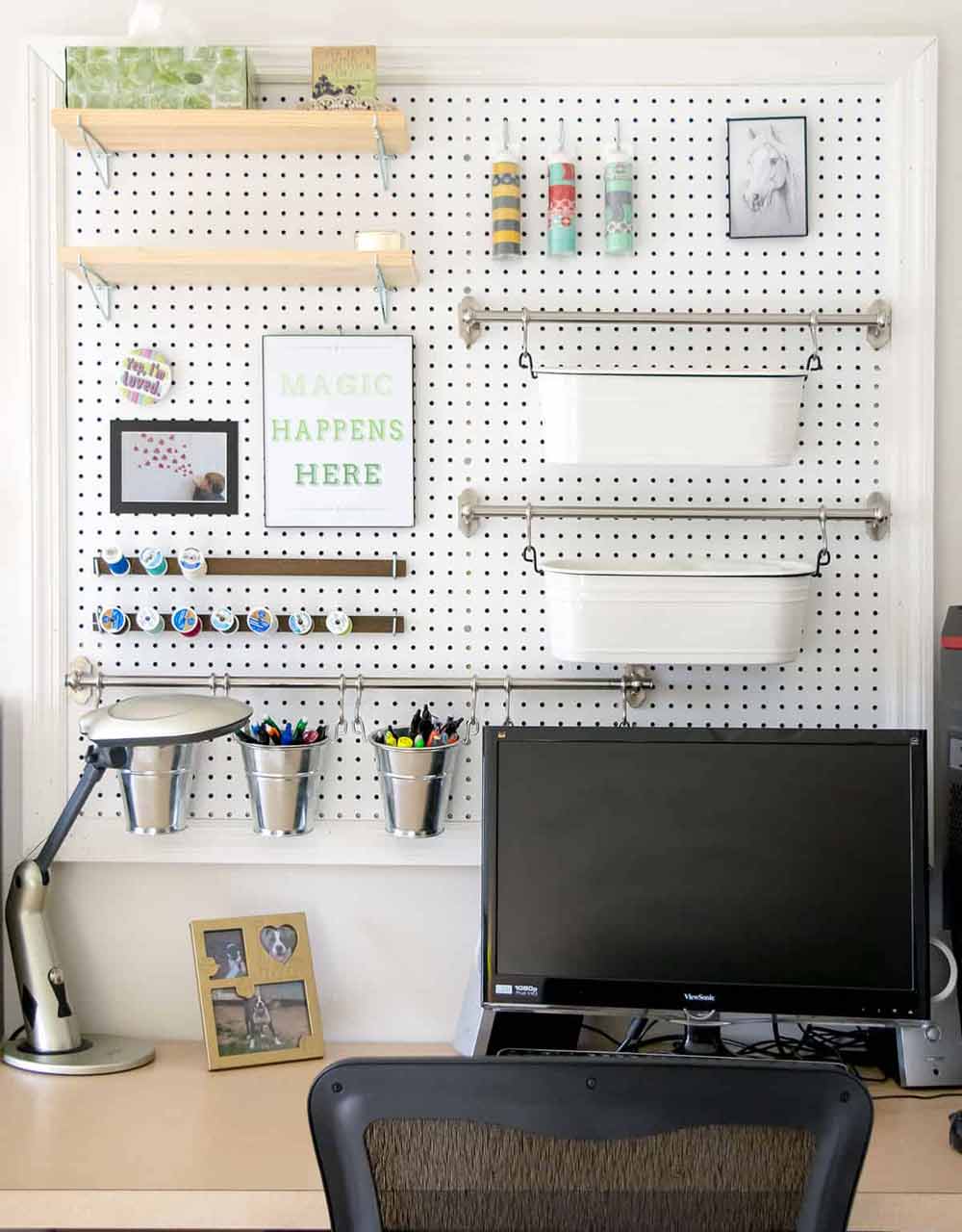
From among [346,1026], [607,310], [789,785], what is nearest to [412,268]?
[607,310]

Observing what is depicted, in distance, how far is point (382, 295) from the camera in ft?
5.39

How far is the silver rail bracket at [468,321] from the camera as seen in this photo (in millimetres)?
1660

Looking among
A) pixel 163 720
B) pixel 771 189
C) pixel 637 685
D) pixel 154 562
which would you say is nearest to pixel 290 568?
pixel 154 562

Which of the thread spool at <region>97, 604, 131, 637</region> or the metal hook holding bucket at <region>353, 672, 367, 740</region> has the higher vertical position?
the thread spool at <region>97, 604, 131, 637</region>

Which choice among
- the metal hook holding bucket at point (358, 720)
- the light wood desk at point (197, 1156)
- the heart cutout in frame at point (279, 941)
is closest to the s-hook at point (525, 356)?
the metal hook holding bucket at point (358, 720)

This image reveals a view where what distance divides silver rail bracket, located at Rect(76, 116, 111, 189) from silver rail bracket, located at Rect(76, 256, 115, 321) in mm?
143

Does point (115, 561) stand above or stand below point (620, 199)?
below

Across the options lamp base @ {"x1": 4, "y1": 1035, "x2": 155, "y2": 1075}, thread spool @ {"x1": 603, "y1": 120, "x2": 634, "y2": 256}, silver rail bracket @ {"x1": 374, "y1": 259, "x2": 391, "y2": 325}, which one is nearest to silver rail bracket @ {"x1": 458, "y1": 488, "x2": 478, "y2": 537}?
silver rail bracket @ {"x1": 374, "y1": 259, "x2": 391, "y2": 325}

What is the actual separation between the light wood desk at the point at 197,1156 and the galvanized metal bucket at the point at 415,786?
0.35 m

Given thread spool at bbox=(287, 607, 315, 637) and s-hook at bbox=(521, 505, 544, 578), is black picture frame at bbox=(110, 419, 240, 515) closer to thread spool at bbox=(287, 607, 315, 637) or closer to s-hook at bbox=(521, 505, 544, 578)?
thread spool at bbox=(287, 607, 315, 637)

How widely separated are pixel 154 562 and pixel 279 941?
1.83 feet

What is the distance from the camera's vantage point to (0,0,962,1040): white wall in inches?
66.1

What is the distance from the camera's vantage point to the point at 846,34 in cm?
167

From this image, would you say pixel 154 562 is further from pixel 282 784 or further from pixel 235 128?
pixel 235 128
